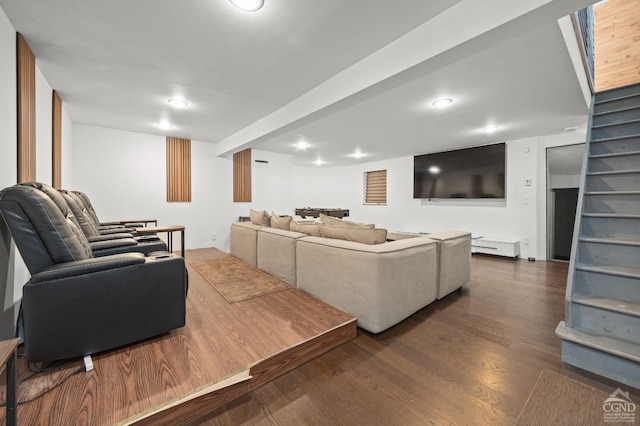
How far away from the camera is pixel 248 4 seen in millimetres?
1738

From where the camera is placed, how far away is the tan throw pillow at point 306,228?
293 cm

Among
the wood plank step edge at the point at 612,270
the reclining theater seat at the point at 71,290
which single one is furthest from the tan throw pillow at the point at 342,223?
the wood plank step edge at the point at 612,270

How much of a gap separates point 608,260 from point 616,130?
67.9 inches

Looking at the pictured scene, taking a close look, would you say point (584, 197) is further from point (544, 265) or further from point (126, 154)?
point (126, 154)

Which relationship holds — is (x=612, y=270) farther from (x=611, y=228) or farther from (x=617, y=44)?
(x=617, y=44)

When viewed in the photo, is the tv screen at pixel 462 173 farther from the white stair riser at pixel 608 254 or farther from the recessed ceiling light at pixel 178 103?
the recessed ceiling light at pixel 178 103

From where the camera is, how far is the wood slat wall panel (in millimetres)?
3340

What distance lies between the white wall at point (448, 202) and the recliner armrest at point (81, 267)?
6.33 m

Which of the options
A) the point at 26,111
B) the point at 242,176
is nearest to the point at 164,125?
the point at 242,176

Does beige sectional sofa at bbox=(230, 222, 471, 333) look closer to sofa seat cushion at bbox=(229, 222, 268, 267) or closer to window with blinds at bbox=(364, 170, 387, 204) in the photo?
sofa seat cushion at bbox=(229, 222, 268, 267)

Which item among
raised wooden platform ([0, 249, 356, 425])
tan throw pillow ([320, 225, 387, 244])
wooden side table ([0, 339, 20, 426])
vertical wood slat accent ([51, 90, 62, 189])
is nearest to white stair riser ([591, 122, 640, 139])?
tan throw pillow ([320, 225, 387, 244])

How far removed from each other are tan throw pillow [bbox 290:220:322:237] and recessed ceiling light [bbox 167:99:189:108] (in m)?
2.26

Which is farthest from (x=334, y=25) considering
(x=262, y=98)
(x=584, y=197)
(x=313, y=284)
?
(x=584, y=197)

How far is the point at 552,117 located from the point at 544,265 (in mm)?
2532
